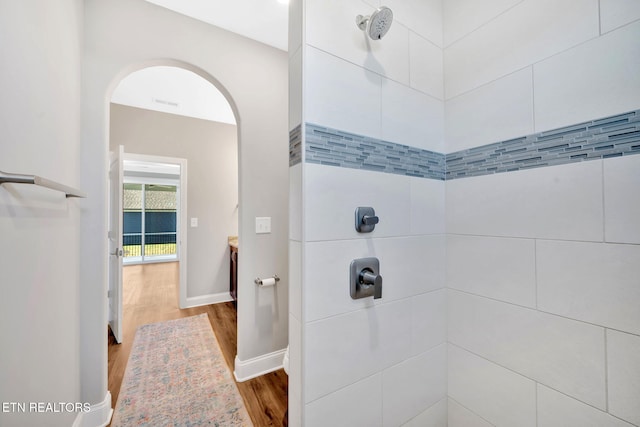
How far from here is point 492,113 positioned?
95 cm

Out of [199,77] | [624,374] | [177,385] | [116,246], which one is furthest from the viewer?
[199,77]

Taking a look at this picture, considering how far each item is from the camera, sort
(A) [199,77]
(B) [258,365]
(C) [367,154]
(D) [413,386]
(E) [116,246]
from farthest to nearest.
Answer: (A) [199,77]
(E) [116,246]
(B) [258,365]
(D) [413,386]
(C) [367,154]

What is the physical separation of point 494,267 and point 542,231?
0.21m

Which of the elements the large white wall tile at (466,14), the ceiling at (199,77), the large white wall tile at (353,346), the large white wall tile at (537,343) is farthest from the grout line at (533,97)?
the ceiling at (199,77)

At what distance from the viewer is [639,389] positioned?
653 mm

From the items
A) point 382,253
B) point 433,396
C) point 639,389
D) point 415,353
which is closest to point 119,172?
point 382,253

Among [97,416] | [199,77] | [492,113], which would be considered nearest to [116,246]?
[97,416]

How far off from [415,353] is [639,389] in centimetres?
60

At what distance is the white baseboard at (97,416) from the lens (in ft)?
4.53

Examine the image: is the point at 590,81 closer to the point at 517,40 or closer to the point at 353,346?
the point at 517,40

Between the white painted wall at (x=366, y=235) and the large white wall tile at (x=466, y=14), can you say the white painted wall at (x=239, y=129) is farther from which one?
the large white wall tile at (x=466, y=14)

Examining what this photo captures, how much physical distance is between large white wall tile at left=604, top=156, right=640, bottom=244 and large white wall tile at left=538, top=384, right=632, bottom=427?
0.52 meters

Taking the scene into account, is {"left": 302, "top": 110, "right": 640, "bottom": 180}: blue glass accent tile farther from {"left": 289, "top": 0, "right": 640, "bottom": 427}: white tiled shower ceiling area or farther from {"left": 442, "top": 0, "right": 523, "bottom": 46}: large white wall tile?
{"left": 442, "top": 0, "right": 523, "bottom": 46}: large white wall tile

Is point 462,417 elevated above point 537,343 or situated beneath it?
situated beneath
